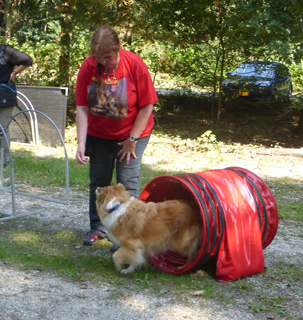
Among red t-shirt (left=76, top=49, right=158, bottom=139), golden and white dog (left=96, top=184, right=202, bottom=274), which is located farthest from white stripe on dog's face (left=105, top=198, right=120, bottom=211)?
red t-shirt (left=76, top=49, right=158, bottom=139)

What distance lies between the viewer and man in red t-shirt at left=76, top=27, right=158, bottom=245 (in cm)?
371

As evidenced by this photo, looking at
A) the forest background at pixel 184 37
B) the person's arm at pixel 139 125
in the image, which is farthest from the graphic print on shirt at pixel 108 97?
the forest background at pixel 184 37

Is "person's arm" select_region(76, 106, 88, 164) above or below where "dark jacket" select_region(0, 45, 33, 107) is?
below

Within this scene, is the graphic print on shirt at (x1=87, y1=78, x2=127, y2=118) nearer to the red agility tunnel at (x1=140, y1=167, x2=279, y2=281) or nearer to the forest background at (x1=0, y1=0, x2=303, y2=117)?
the red agility tunnel at (x1=140, y1=167, x2=279, y2=281)

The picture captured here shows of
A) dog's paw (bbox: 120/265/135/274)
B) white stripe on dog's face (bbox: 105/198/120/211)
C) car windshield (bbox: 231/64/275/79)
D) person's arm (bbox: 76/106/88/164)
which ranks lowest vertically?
dog's paw (bbox: 120/265/135/274)

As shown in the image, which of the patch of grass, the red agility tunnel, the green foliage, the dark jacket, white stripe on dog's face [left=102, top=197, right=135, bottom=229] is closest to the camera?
the patch of grass

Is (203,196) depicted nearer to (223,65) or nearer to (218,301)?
(218,301)

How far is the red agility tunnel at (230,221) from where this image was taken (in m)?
3.62

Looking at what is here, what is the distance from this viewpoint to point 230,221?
3645mm

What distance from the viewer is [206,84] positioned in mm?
12875

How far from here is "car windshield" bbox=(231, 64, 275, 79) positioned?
11188 millimetres

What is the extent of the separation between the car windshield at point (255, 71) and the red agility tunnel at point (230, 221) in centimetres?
776

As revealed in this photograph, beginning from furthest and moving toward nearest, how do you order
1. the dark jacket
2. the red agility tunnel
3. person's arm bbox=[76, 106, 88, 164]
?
the dark jacket → person's arm bbox=[76, 106, 88, 164] → the red agility tunnel

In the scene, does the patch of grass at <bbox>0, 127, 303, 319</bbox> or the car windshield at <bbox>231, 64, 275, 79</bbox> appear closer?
the patch of grass at <bbox>0, 127, 303, 319</bbox>
